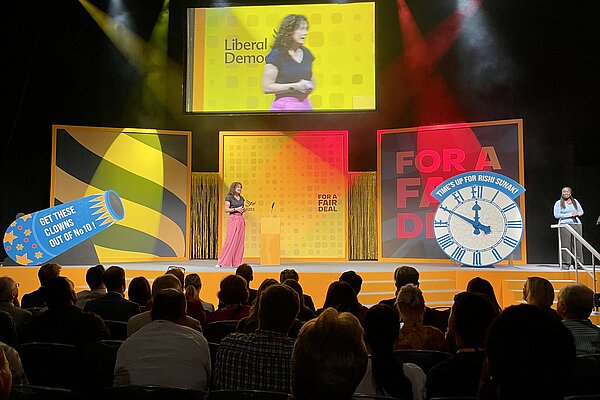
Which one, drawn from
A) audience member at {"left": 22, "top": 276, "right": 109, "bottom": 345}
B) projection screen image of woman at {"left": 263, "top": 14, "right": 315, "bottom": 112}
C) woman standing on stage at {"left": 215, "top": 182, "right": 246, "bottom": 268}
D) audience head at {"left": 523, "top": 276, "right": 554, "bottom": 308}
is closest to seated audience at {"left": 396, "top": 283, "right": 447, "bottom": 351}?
audience head at {"left": 523, "top": 276, "right": 554, "bottom": 308}

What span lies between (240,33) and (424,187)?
422 centimetres

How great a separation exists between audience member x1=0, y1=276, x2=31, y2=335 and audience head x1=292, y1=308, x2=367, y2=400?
9.74 feet

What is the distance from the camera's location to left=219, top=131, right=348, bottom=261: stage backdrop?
1087 cm

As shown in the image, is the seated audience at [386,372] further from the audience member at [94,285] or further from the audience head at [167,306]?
the audience member at [94,285]

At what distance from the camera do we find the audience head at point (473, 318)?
89.4 inches

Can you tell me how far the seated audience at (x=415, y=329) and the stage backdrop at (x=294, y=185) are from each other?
759cm

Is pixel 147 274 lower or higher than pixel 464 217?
lower

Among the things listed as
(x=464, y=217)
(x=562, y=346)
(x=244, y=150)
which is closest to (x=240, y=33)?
(x=244, y=150)

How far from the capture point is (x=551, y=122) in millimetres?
9602

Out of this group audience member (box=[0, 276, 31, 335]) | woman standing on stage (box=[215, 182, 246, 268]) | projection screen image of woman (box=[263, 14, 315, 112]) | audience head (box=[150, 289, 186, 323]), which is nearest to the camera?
audience head (box=[150, 289, 186, 323])

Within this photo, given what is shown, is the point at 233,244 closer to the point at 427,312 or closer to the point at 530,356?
the point at 427,312

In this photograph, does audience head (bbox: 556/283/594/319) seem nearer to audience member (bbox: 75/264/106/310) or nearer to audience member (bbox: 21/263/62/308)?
audience member (bbox: 75/264/106/310)

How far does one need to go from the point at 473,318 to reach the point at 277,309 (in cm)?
75

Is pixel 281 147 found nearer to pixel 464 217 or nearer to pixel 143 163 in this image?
pixel 143 163
